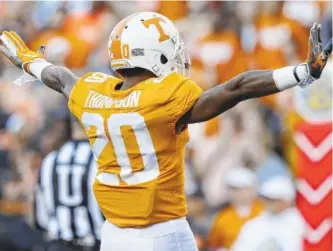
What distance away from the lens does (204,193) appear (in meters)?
9.77

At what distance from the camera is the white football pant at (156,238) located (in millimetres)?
5559

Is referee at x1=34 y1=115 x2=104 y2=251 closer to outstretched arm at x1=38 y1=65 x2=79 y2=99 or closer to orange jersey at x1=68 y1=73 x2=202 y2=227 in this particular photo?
outstretched arm at x1=38 y1=65 x2=79 y2=99

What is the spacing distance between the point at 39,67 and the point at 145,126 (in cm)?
115

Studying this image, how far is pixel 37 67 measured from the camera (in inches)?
251

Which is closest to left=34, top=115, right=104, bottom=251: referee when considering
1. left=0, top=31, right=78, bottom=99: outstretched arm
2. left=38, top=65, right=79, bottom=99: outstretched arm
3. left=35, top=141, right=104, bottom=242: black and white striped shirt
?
left=35, top=141, right=104, bottom=242: black and white striped shirt

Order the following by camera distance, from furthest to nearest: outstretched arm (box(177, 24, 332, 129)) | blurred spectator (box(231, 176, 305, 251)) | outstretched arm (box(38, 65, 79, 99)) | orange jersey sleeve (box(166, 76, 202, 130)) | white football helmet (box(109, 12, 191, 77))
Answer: blurred spectator (box(231, 176, 305, 251)) < outstretched arm (box(38, 65, 79, 99)) < white football helmet (box(109, 12, 191, 77)) < orange jersey sleeve (box(166, 76, 202, 130)) < outstretched arm (box(177, 24, 332, 129))

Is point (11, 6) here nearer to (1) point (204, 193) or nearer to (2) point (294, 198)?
(1) point (204, 193)

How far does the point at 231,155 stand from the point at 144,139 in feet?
15.3

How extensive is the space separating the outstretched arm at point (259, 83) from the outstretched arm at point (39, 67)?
916 millimetres

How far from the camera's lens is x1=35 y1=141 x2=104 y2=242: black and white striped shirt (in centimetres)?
772

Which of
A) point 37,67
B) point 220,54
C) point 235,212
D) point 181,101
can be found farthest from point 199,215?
point 181,101

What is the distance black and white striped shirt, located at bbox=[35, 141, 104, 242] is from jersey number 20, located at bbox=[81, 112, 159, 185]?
2.05 metres

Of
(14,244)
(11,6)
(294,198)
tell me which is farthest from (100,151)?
(11,6)

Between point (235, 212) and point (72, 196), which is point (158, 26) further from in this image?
point (235, 212)
